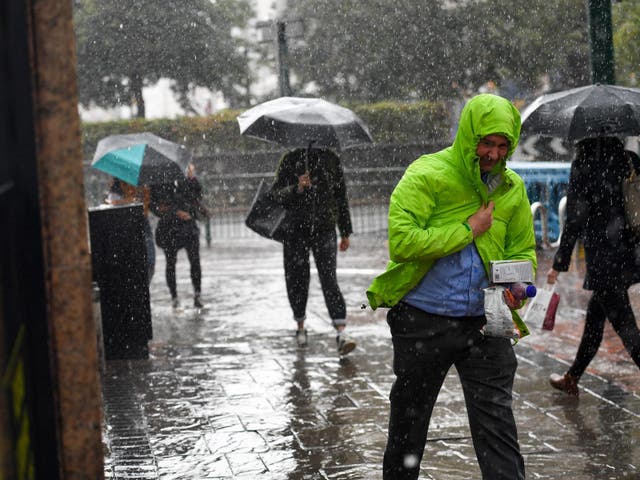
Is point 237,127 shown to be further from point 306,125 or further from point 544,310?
point 544,310

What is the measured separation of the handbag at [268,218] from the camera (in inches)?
343

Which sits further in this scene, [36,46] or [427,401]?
[427,401]

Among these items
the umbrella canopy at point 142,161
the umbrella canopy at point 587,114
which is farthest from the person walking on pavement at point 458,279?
the umbrella canopy at point 142,161

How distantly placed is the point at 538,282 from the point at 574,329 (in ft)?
11.7

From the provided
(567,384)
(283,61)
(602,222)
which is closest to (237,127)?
(283,61)

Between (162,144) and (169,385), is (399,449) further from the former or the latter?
(162,144)

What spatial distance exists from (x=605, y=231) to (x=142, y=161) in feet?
17.1

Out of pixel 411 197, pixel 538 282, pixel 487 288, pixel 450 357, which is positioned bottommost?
pixel 538 282

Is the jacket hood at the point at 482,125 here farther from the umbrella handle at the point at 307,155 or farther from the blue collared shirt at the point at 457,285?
the umbrella handle at the point at 307,155

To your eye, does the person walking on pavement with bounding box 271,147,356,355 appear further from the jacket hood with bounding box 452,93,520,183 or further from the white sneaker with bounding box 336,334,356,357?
the jacket hood with bounding box 452,93,520,183

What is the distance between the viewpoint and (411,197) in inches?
165

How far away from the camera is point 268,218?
8828 mm

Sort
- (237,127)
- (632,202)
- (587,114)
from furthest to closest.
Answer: (237,127) < (587,114) < (632,202)

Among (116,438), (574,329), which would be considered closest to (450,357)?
(116,438)
